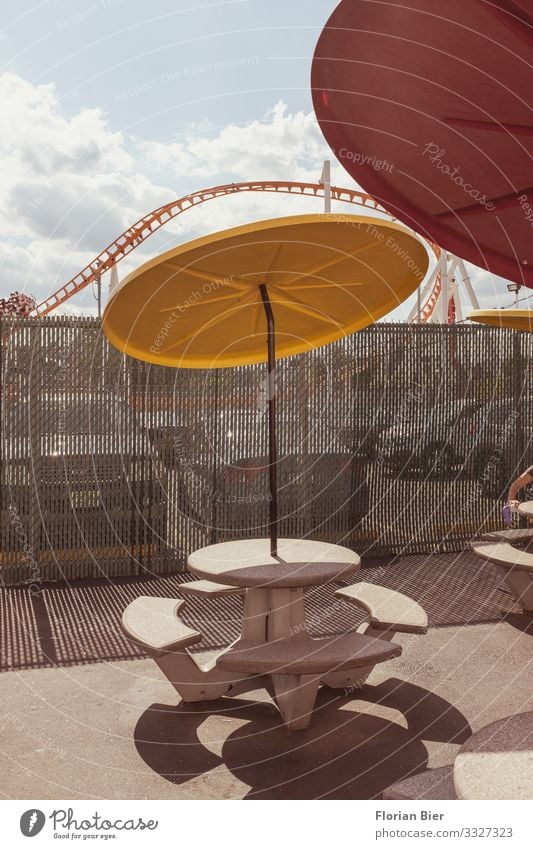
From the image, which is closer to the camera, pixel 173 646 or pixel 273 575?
pixel 173 646

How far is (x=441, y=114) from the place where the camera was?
2826 millimetres

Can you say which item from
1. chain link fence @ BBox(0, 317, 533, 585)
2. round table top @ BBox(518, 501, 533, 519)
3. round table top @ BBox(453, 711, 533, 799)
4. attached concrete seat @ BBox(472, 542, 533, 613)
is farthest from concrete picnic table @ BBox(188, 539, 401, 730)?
chain link fence @ BBox(0, 317, 533, 585)

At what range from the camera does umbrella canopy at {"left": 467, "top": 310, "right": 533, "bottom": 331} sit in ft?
25.2

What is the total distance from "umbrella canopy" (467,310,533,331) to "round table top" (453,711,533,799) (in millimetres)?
5844

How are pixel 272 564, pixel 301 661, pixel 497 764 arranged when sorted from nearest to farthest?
pixel 497 764
pixel 301 661
pixel 272 564

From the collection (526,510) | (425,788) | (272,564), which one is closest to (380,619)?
(272,564)

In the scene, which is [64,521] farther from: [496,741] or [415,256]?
[496,741]

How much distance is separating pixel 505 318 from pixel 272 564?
479cm

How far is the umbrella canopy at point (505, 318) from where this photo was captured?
7.67m

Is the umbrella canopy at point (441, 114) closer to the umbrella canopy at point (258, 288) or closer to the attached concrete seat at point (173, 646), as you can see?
the umbrella canopy at point (258, 288)

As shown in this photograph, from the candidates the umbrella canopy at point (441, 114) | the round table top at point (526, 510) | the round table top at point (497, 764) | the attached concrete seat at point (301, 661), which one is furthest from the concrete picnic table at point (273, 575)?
the round table top at point (526, 510)

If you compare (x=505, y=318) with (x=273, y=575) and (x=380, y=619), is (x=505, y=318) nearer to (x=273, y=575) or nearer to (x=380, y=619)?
(x=380, y=619)

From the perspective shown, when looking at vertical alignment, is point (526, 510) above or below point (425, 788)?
above

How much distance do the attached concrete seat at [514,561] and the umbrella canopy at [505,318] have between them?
2525 millimetres
